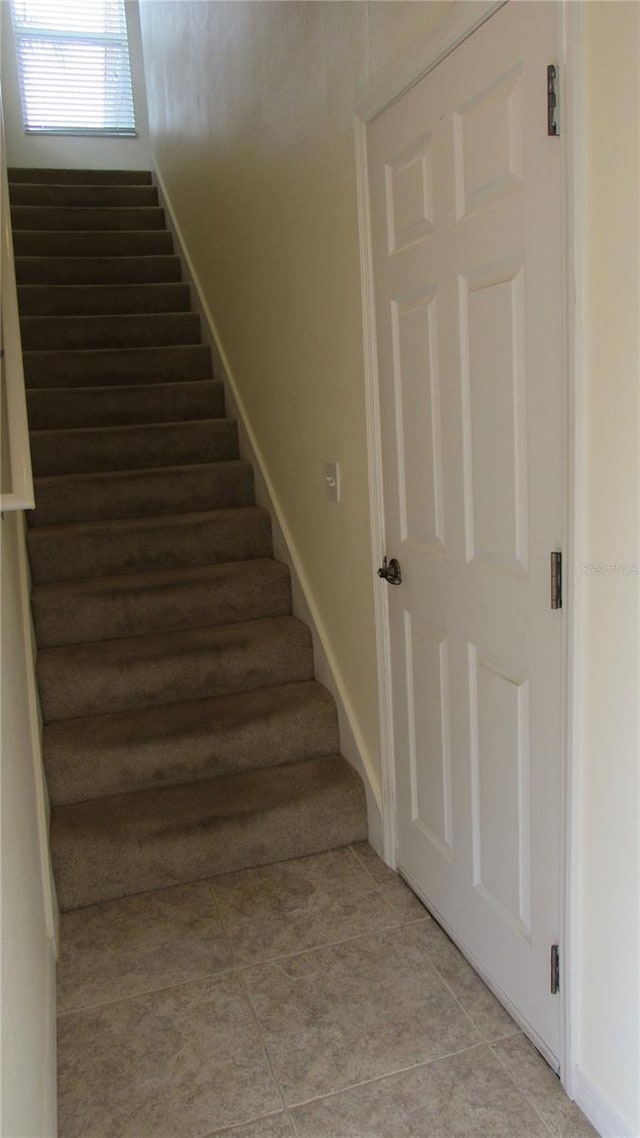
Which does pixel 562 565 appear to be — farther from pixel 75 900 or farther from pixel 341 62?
pixel 75 900

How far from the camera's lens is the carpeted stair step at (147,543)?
316 centimetres

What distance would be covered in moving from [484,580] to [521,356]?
0.47 m

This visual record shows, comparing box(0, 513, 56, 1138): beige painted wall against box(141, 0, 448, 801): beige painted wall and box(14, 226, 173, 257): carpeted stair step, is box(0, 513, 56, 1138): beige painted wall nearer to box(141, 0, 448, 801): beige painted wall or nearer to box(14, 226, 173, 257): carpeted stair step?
box(141, 0, 448, 801): beige painted wall

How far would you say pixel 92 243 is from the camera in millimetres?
4738

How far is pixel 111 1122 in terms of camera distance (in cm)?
164

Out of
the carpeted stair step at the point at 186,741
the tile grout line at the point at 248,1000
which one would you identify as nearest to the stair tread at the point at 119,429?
the carpeted stair step at the point at 186,741

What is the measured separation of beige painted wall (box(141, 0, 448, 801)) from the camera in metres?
2.23

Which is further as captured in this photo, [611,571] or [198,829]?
[198,829]

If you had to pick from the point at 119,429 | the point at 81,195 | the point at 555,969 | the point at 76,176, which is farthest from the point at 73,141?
the point at 555,969

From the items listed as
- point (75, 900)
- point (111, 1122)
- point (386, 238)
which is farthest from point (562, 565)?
point (75, 900)

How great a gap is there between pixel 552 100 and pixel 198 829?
80.4 inches

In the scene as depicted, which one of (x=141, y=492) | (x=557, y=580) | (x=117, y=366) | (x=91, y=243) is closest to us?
(x=557, y=580)

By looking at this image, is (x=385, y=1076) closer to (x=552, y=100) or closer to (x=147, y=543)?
(x=552, y=100)

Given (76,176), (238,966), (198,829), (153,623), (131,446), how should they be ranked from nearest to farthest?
1. (238,966)
2. (198,829)
3. (153,623)
4. (131,446)
5. (76,176)
